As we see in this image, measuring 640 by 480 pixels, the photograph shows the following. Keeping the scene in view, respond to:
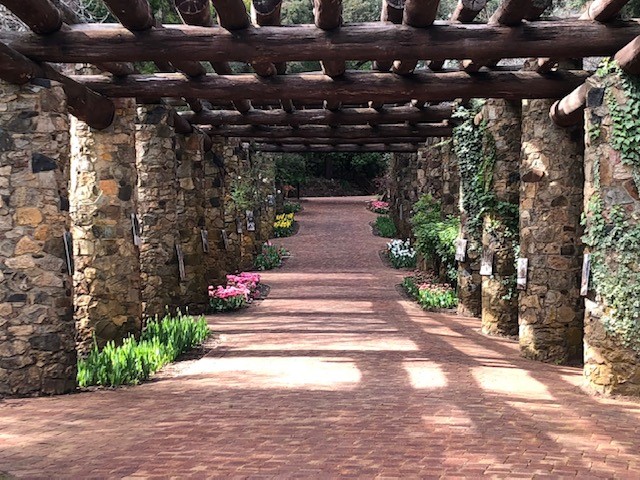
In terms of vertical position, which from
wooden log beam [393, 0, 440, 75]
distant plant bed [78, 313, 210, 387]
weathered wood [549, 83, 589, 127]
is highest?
wooden log beam [393, 0, 440, 75]

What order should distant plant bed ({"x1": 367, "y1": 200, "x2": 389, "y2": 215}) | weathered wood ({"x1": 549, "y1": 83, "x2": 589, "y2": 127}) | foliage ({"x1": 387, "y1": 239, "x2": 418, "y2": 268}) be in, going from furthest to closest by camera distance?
1. distant plant bed ({"x1": 367, "y1": 200, "x2": 389, "y2": 215})
2. foliage ({"x1": 387, "y1": 239, "x2": 418, "y2": 268})
3. weathered wood ({"x1": 549, "y1": 83, "x2": 589, "y2": 127})

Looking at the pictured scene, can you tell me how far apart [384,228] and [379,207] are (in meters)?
6.16

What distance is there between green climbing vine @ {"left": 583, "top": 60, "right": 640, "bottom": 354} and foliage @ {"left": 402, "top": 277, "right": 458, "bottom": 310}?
288 inches

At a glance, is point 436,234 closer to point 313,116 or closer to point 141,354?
point 313,116

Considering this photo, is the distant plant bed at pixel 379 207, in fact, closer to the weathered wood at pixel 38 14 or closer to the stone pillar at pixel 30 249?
the stone pillar at pixel 30 249

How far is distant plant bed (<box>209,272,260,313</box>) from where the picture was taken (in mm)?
15055

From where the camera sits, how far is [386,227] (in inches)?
1129

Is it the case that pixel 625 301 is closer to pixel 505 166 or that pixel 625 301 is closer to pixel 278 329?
A: pixel 505 166

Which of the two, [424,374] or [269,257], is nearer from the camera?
[424,374]

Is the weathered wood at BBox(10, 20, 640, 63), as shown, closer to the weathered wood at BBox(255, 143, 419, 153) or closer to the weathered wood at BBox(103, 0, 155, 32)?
the weathered wood at BBox(103, 0, 155, 32)

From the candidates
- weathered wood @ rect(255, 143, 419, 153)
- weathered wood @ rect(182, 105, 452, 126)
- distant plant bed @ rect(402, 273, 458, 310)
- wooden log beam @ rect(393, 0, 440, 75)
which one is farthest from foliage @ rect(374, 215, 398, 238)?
wooden log beam @ rect(393, 0, 440, 75)

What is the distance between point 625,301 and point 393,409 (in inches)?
101

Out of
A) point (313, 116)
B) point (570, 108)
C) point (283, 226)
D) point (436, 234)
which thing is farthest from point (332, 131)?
point (283, 226)

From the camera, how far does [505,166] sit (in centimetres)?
1187
